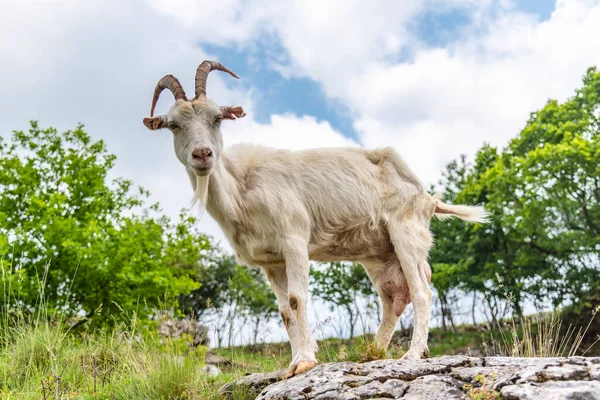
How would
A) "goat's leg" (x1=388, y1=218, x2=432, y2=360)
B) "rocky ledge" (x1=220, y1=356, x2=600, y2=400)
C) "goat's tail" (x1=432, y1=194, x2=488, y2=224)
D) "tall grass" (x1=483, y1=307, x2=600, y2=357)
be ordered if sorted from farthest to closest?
"goat's tail" (x1=432, y1=194, x2=488, y2=224)
"tall grass" (x1=483, y1=307, x2=600, y2=357)
"goat's leg" (x1=388, y1=218, x2=432, y2=360)
"rocky ledge" (x1=220, y1=356, x2=600, y2=400)

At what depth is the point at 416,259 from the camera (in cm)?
583

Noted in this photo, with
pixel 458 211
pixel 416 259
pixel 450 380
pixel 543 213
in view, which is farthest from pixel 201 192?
pixel 543 213

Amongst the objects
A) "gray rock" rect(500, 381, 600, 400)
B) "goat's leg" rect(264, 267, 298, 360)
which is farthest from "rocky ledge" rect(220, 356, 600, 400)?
"goat's leg" rect(264, 267, 298, 360)

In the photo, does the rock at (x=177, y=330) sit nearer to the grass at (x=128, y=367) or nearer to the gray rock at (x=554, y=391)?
the grass at (x=128, y=367)

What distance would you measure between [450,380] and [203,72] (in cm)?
368

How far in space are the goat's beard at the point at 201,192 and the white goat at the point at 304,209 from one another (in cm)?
1

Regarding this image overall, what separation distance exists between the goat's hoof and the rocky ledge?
6 centimetres

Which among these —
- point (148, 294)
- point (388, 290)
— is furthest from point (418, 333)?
point (148, 294)

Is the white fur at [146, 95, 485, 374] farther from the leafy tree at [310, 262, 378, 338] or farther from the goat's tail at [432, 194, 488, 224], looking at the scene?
the leafy tree at [310, 262, 378, 338]

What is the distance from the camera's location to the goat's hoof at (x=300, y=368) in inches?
199

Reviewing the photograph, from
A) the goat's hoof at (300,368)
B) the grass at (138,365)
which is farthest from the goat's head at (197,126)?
the grass at (138,365)

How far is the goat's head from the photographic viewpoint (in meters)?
5.09

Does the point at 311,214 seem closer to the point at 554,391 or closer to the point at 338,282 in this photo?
the point at 554,391

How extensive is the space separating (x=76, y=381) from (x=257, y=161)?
11.8 ft
